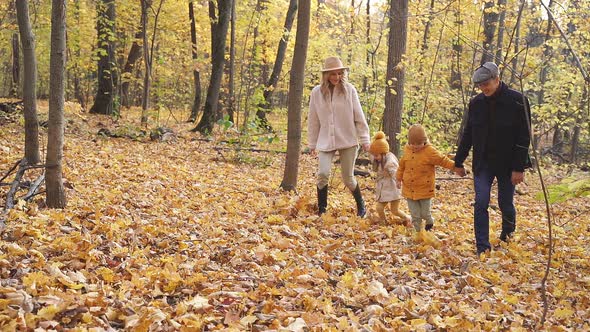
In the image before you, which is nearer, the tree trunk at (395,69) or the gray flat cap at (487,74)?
the gray flat cap at (487,74)

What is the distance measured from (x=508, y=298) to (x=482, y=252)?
1.34 meters

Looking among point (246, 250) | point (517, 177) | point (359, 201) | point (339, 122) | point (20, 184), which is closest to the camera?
point (246, 250)

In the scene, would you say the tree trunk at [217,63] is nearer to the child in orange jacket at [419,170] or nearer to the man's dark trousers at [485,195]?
the child in orange jacket at [419,170]

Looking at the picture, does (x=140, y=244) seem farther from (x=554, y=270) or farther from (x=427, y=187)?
(x=554, y=270)

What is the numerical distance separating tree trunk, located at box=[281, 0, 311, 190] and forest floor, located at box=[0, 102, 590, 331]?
44 centimetres

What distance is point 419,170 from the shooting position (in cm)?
602

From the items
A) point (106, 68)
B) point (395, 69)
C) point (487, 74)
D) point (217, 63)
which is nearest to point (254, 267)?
point (487, 74)

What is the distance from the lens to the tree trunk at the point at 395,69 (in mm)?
10246

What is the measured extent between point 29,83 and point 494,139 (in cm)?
650

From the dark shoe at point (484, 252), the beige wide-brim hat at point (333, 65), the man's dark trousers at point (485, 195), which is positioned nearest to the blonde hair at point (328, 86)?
the beige wide-brim hat at point (333, 65)

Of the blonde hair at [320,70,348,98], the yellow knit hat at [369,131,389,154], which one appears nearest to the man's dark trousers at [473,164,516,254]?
the yellow knit hat at [369,131,389,154]

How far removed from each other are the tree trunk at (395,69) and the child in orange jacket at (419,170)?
4210 mm

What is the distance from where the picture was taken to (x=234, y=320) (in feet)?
10.9

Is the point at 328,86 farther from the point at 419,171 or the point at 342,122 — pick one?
the point at 419,171
